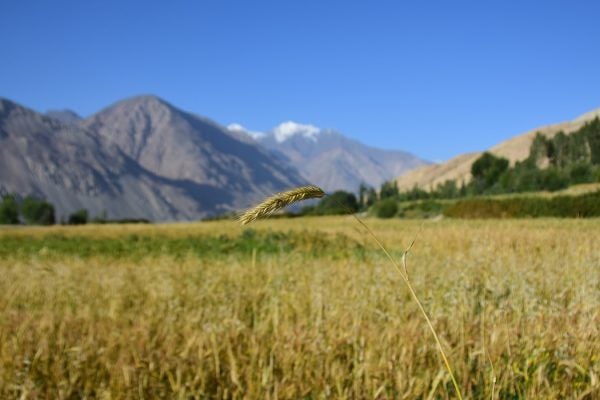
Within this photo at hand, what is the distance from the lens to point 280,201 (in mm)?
1471

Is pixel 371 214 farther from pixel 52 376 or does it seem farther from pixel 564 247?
pixel 52 376

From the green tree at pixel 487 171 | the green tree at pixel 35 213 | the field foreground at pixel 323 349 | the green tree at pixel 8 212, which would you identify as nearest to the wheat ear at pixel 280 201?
the field foreground at pixel 323 349

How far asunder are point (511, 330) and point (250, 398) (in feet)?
6.33

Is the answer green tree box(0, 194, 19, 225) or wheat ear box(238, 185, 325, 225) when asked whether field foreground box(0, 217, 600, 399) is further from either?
green tree box(0, 194, 19, 225)

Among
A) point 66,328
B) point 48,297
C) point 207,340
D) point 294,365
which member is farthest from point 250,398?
point 48,297

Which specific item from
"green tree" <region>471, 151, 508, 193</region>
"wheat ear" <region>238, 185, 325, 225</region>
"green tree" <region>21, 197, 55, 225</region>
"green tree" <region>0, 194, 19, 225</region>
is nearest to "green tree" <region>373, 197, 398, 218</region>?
"green tree" <region>471, 151, 508, 193</region>

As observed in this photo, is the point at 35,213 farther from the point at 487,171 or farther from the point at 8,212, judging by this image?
the point at 487,171

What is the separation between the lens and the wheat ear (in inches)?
53.4

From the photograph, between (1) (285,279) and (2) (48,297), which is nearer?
(2) (48,297)

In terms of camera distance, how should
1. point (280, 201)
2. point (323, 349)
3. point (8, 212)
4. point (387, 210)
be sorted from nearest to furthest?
point (280, 201), point (323, 349), point (387, 210), point (8, 212)

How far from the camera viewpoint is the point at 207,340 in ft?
12.5

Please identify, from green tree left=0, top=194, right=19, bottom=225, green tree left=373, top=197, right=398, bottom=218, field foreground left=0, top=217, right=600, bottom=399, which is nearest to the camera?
field foreground left=0, top=217, right=600, bottom=399

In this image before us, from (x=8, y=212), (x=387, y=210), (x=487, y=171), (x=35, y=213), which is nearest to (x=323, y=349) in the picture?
(x=387, y=210)

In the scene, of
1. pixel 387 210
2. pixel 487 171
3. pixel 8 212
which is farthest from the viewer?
pixel 8 212
